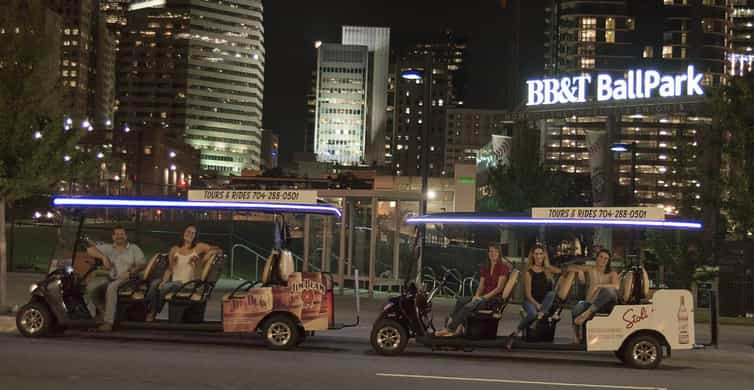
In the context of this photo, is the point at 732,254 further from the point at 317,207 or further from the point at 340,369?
the point at 340,369

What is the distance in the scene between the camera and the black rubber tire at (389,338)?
14766 mm

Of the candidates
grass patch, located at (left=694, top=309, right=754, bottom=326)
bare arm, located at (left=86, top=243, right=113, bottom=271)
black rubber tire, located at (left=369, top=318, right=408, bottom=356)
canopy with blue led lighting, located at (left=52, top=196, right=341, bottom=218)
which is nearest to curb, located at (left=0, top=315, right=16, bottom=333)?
canopy with blue led lighting, located at (left=52, top=196, right=341, bottom=218)

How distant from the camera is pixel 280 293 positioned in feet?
49.3

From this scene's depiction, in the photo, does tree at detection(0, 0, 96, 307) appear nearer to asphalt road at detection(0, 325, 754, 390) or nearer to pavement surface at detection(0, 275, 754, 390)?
pavement surface at detection(0, 275, 754, 390)

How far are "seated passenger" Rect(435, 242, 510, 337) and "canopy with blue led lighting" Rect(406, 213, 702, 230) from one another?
1.20 metres

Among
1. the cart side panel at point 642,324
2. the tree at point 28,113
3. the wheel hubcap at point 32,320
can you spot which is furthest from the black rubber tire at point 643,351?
the tree at point 28,113

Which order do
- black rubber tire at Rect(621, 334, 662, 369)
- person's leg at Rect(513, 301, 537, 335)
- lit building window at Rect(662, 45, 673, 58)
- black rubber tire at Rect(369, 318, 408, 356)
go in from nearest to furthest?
black rubber tire at Rect(621, 334, 662, 369), person's leg at Rect(513, 301, 537, 335), black rubber tire at Rect(369, 318, 408, 356), lit building window at Rect(662, 45, 673, 58)

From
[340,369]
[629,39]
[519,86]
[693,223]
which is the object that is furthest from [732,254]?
[629,39]

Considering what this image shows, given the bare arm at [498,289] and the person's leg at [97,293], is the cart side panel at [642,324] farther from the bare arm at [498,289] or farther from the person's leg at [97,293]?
the person's leg at [97,293]

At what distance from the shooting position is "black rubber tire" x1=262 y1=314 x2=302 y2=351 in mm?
15031

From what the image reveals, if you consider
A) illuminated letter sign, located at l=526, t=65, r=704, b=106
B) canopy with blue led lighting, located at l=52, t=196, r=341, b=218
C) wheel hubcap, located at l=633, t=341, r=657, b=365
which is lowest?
wheel hubcap, located at l=633, t=341, r=657, b=365

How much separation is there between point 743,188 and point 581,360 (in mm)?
5194

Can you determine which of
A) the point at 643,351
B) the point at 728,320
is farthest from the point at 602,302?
the point at 728,320

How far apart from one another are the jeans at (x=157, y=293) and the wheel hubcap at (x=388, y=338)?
3.44 m
